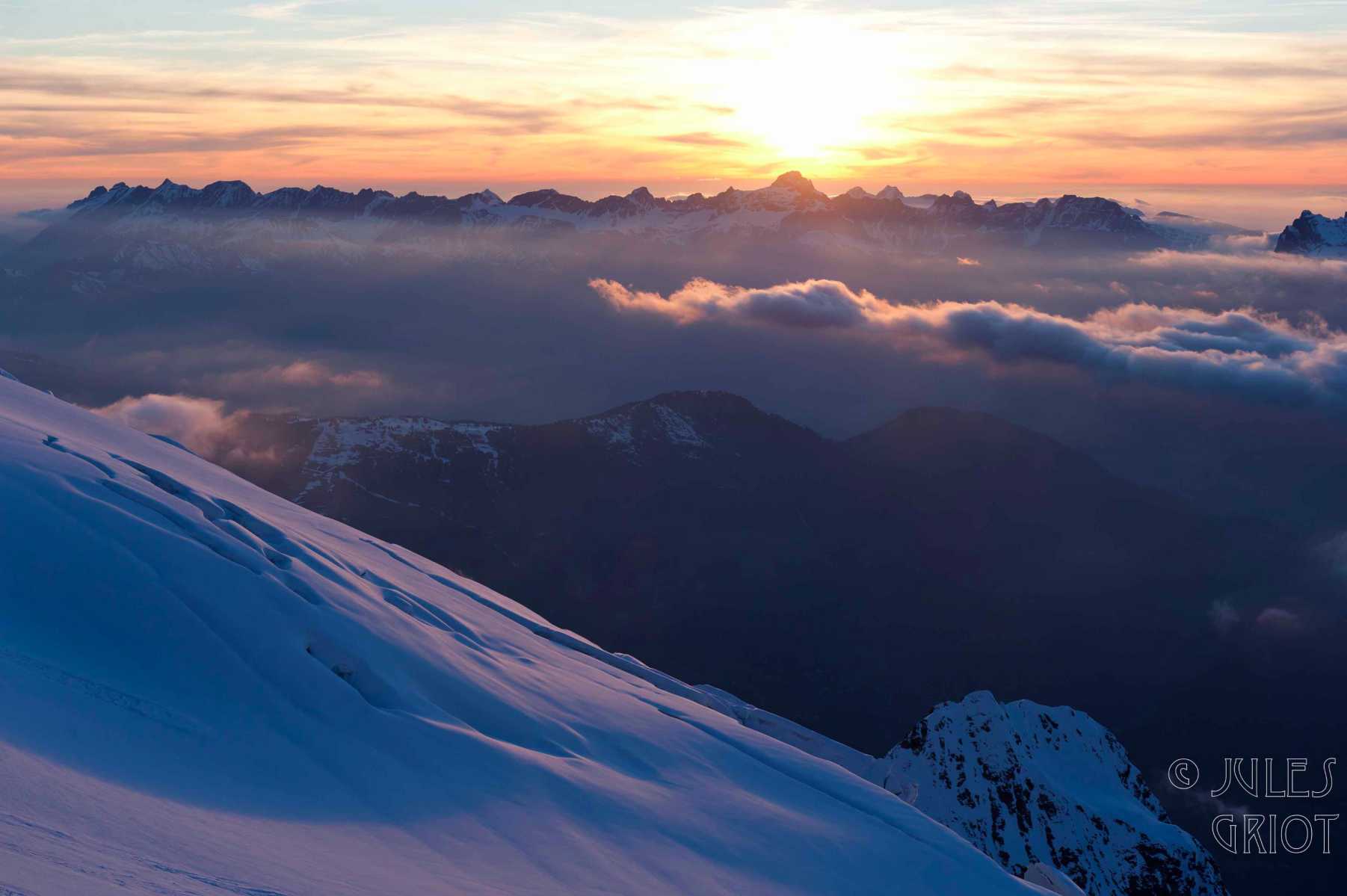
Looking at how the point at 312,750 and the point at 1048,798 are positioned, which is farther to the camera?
the point at 1048,798

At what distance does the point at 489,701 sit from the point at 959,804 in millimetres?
124712

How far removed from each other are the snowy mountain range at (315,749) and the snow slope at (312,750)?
152 millimetres

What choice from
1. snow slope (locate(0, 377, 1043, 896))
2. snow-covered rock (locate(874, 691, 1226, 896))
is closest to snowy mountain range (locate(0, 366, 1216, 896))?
snow slope (locate(0, 377, 1043, 896))

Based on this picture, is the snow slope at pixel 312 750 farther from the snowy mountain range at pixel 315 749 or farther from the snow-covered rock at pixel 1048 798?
the snow-covered rock at pixel 1048 798

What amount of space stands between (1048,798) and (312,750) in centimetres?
14991

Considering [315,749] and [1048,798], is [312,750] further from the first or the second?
[1048,798]

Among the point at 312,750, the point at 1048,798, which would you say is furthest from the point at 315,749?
the point at 1048,798

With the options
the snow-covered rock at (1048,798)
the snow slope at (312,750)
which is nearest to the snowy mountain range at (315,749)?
the snow slope at (312,750)

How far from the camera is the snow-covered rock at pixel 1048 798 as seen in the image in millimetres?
152875

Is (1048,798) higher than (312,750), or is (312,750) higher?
(1048,798)

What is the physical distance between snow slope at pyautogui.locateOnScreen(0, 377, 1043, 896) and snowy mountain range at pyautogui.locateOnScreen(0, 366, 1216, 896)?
0.15 m

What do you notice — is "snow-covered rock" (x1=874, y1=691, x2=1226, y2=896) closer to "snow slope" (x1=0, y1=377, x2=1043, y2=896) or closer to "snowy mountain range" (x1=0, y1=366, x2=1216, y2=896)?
"snowy mountain range" (x1=0, y1=366, x2=1216, y2=896)

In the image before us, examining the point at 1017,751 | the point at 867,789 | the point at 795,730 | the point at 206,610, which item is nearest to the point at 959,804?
the point at 1017,751

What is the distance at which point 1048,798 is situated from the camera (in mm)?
164625
